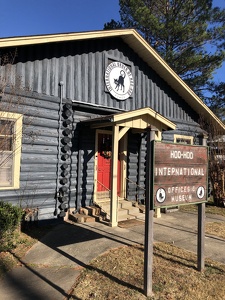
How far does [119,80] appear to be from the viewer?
30.0 ft

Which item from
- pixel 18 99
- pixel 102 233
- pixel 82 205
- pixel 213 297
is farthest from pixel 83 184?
pixel 213 297

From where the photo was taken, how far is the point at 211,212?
1009 cm

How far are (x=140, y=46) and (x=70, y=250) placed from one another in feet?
23.0

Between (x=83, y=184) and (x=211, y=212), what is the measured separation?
4.91m

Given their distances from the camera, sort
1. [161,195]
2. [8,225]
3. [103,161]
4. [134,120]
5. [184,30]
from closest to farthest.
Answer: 1. [161,195]
2. [8,225]
3. [134,120]
4. [103,161]
5. [184,30]

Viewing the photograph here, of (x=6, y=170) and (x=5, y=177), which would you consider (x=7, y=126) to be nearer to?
(x=6, y=170)

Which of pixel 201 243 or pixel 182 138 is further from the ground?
pixel 182 138

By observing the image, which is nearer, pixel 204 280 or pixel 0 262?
pixel 204 280

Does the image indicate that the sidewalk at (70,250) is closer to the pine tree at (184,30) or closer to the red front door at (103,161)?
the red front door at (103,161)

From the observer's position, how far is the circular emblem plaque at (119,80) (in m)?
8.85

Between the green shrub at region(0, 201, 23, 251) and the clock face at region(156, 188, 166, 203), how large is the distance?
302cm

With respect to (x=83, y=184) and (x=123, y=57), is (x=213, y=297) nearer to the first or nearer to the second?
(x=83, y=184)

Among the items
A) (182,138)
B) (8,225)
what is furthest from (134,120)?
(182,138)

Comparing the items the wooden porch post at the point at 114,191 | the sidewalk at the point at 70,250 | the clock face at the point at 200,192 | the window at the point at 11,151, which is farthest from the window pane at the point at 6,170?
the clock face at the point at 200,192
